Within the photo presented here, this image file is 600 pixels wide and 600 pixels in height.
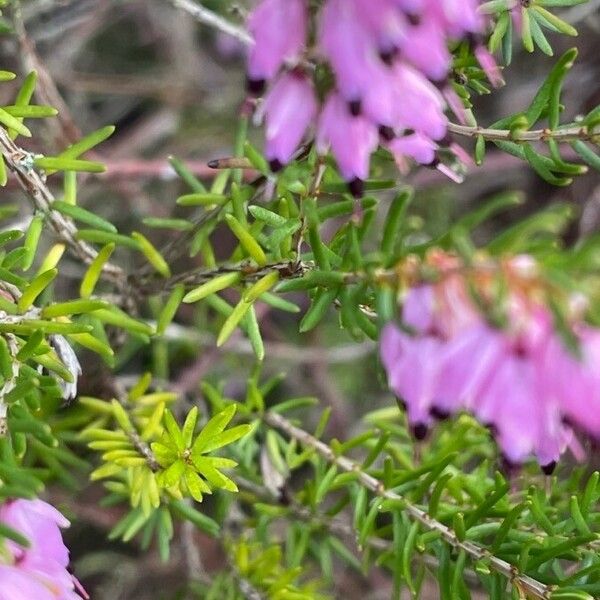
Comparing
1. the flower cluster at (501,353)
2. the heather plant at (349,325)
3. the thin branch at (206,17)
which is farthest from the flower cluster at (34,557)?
the thin branch at (206,17)

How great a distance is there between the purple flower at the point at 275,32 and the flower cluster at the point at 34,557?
22.7 inches

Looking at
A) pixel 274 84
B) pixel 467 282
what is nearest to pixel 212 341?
pixel 274 84

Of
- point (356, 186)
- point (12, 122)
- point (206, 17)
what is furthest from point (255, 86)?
point (206, 17)

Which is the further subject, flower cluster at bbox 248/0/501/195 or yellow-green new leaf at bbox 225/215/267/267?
yellow-green new leaf at bbox 225/215/267/267

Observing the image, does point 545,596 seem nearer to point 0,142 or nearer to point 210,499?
point 0,142

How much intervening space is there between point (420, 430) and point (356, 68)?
425mm

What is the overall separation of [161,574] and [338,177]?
4.67 ft

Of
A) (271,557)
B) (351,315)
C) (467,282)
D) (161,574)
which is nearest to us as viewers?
(467,282)

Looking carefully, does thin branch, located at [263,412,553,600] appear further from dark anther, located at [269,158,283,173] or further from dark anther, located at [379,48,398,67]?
dark anther, located at [379,48,398,67]

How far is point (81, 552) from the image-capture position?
262 cm

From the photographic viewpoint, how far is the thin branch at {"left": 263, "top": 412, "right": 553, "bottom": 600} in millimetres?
1266

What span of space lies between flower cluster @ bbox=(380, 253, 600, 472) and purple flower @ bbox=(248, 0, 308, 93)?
0.27 metres

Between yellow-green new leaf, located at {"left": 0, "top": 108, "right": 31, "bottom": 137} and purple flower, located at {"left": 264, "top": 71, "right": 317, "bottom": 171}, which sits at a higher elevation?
purple flower, located at {"left": 264, "top": 71, "right": 317, "bottom": 171}

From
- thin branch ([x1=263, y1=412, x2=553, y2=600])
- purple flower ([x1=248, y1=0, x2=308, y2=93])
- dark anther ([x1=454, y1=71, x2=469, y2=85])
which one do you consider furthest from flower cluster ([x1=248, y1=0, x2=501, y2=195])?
thin branch ([x1=263, y1=412, x2=553, y2=600])
